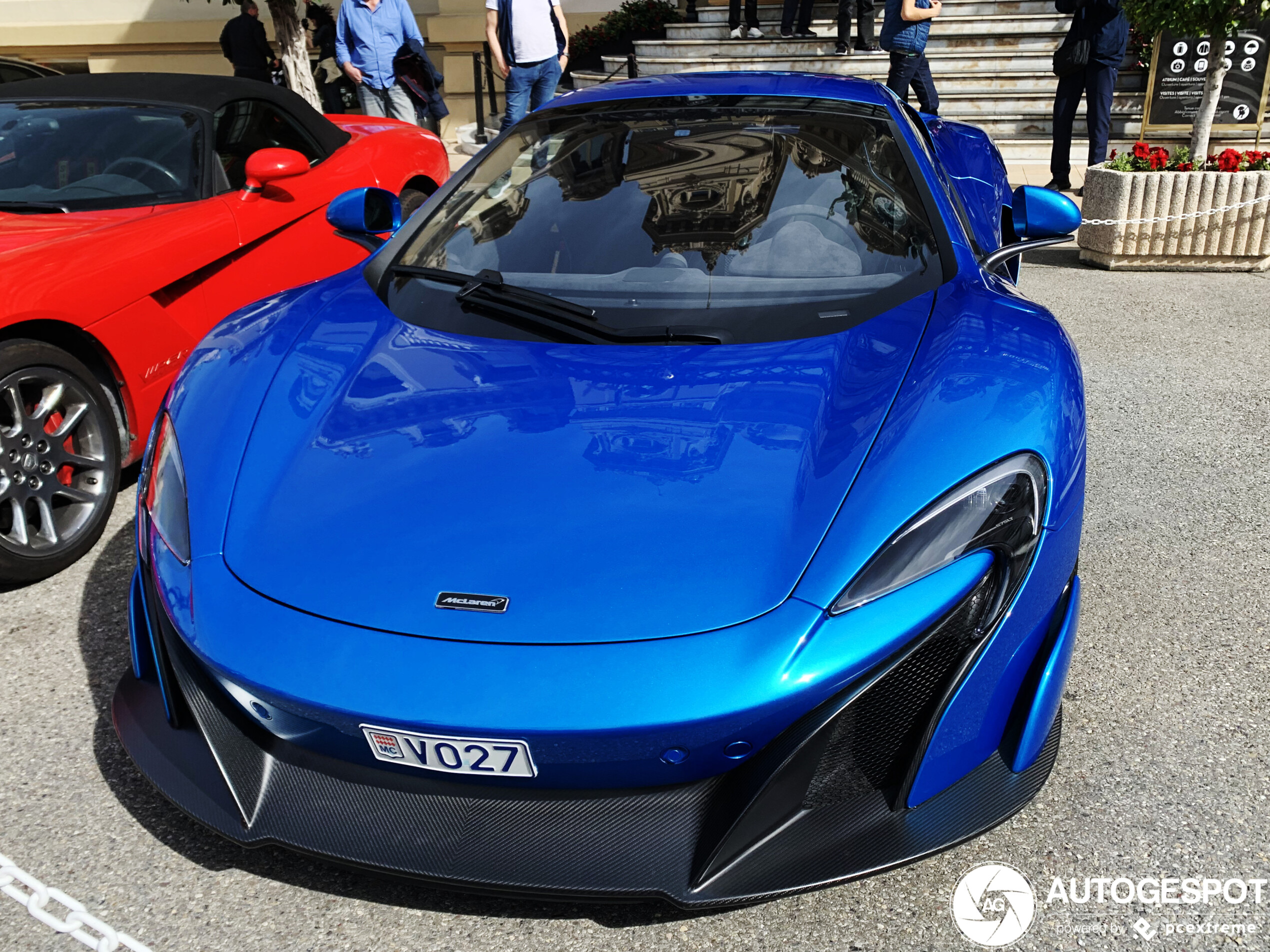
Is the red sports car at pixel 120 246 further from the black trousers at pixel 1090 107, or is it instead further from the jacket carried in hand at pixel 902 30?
the black trousers at pixel 1090 107

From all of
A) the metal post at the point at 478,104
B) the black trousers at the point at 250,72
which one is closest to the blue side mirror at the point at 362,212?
the metal post at the point at 478,104

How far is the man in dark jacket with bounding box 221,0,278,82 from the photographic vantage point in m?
12.0

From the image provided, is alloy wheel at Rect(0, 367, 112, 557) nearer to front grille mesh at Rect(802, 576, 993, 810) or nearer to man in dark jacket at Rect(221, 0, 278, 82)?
front grille mesh at Rect(802, 576, 993, 810)

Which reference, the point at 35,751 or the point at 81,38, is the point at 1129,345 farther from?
the point at 81,38

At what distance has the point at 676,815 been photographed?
1.69 metres

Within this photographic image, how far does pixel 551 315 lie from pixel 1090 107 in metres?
7.73

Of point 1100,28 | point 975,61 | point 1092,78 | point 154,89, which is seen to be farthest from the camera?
point 975,61

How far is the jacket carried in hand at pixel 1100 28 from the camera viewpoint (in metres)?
8.28

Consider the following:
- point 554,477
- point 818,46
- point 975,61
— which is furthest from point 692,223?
point 818,46

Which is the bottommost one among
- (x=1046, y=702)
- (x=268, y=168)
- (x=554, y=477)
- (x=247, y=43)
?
(x=1046, y=702)

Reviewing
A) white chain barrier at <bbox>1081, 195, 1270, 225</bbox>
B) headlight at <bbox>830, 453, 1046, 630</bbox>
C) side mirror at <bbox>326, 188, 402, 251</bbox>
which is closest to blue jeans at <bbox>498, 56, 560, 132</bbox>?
white chain barrier at <bbox>1081, 195, 1270, 225</bbox>

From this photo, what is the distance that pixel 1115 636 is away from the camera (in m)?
2.80

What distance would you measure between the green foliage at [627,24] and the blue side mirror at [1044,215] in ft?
41.6

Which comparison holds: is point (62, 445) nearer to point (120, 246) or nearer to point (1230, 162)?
point (120, 246)
